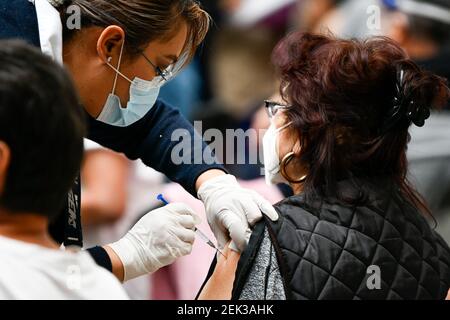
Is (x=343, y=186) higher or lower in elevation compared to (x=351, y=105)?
lower

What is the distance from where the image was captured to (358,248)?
2.15 meters

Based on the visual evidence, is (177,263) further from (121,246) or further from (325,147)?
(325,147)

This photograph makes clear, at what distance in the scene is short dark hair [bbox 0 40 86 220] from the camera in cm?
154

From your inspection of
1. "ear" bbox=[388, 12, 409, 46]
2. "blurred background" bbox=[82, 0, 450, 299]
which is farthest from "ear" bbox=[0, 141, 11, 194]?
"ear" bbox=[388, 12, 409, 46]

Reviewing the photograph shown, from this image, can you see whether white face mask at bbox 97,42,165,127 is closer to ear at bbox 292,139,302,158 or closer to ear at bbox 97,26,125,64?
ear at bbox 97,26,125,64

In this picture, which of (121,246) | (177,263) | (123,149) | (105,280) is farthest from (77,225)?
(177,263)

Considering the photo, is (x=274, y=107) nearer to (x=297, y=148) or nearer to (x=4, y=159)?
(x=297, y=148)

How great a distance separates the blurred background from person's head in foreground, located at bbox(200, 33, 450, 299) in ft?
1.15

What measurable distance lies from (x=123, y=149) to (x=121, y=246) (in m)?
0.44

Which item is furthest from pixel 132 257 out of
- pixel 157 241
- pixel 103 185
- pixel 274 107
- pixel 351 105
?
pixel 103 185

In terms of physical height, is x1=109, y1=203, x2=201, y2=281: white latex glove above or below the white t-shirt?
below

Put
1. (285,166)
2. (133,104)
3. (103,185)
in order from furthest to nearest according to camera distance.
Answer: (103,185) < (133,104) < (285,166)

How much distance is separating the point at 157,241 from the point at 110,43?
0.52 metres
